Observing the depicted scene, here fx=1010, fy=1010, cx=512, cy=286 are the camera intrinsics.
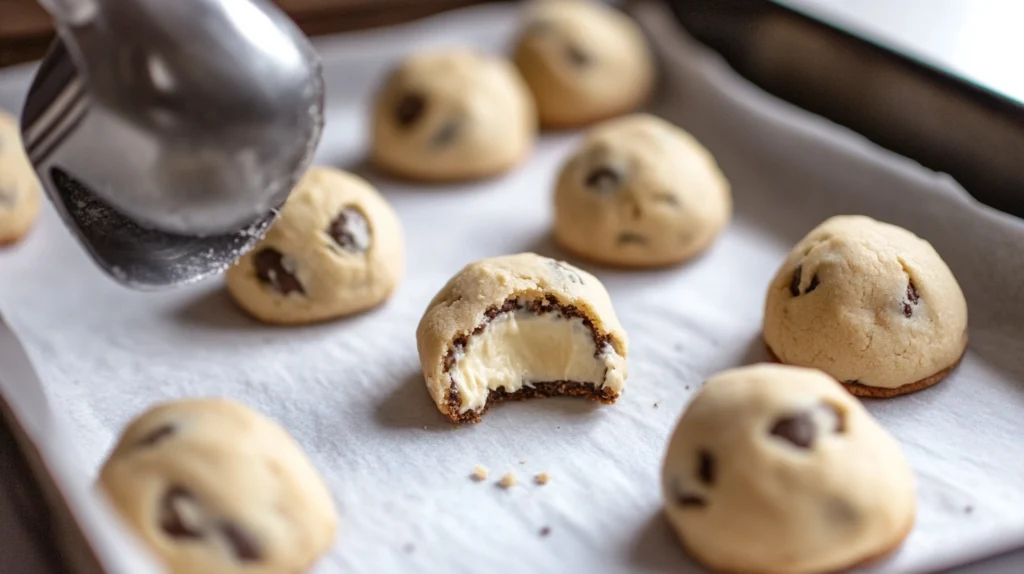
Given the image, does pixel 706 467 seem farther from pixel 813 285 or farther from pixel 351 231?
pixel 351 231

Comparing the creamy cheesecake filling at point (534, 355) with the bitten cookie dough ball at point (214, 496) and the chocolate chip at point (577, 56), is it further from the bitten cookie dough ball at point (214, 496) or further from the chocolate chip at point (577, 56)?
the chocolate chip at point (577, 56)

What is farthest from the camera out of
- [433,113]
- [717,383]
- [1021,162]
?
[433,113]

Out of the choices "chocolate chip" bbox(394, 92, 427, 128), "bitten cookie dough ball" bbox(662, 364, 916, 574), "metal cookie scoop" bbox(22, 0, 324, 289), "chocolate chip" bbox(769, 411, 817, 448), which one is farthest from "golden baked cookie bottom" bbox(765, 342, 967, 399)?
"chocolate chip" bbox(394, 92, 427, 128)

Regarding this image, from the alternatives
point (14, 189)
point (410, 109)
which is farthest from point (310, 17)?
point (14, 189)

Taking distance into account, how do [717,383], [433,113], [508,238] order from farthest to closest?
[433,113] < [508,238] < [717,383]

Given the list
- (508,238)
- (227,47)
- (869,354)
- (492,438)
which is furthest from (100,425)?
(869,354)

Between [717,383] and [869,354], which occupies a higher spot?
[717,383]

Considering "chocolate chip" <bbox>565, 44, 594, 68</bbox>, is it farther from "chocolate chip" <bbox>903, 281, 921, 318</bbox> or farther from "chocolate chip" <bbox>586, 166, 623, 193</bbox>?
"chocolate chip" <bbox>903, 281, 921, 318</bbox>

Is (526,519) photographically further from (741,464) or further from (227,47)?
(227,47)
